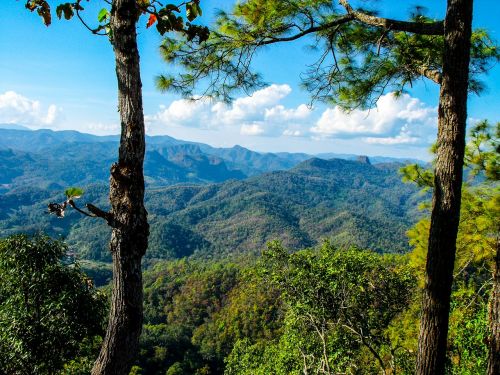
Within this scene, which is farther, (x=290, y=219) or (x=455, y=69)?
(x=290, y=219)

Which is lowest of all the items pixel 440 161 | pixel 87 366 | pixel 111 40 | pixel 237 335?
pixel 237 335

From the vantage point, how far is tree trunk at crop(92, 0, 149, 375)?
2369 millimetres

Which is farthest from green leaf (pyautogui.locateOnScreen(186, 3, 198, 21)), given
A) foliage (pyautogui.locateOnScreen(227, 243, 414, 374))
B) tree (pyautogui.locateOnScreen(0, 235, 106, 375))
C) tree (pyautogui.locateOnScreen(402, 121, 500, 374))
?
foliage (pyautogui.locateOnScreen(227, 243, 414, 374))

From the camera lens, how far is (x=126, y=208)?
7.78ft

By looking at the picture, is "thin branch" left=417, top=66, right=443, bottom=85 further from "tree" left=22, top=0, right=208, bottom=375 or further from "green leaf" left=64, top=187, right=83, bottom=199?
"green leaf" left=64, top=187, right=83, bottom=199

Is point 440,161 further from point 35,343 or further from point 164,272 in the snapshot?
point 164,272

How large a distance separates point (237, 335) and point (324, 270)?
136 ft

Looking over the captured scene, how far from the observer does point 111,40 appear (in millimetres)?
2451

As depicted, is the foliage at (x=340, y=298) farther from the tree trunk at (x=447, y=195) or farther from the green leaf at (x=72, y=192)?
the green leaf at (x=72, y=192)

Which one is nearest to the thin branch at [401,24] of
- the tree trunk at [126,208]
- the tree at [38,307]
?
the tree trunk at [126,208]

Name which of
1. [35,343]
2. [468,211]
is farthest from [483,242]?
[35,343]

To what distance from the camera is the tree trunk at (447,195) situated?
267cm

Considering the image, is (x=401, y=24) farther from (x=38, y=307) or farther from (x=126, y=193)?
(x=38, y=307)

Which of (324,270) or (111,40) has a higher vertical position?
(111,40)
